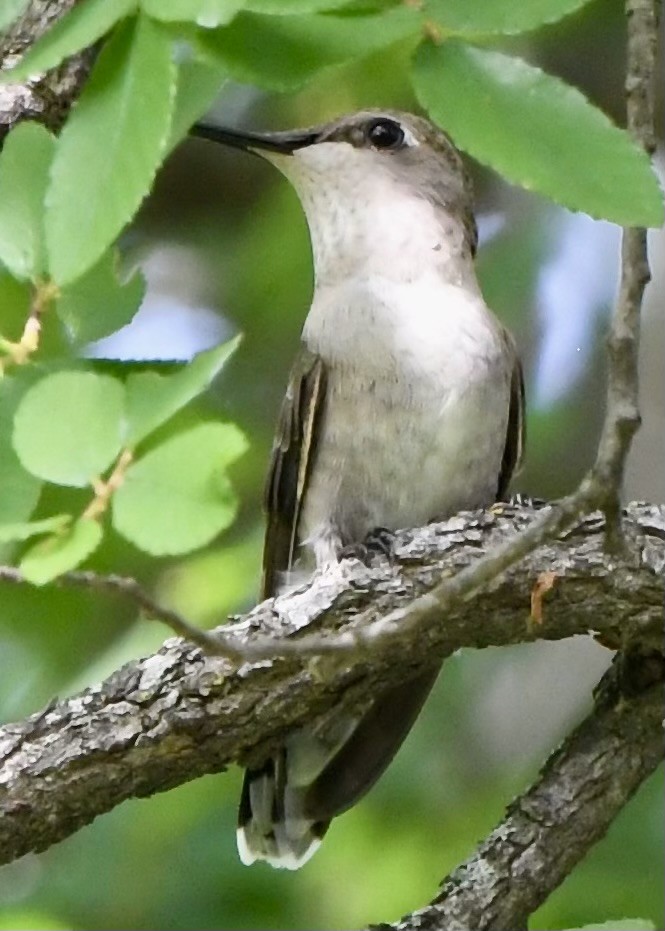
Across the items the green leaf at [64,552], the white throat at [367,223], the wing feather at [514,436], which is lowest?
the green leaf at [64,552]

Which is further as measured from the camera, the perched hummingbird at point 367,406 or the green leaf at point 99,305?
the perched hummingbird at point 367,406

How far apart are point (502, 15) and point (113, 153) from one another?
0.80 feet

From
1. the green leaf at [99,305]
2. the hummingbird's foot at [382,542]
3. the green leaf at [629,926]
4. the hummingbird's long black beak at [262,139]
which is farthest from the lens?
the hummingbird's long black beak at [262,139]

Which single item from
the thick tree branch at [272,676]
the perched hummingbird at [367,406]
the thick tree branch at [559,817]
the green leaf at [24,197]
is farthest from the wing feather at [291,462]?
the green leaf at [24,197]

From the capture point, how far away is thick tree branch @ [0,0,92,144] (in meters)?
1.48

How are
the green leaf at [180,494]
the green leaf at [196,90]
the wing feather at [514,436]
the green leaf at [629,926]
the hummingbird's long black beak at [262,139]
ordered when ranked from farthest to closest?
the wing feather at [514,436] → the hummingbird's long black beak at [262,139] → the green leaf at [629,926] → the green leaf at [196,90] → the green leaf at [180,494]

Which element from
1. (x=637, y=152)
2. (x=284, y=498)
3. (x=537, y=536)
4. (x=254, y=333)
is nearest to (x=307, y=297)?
(x=254, y=333)

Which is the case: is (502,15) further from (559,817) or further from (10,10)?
(559,817)

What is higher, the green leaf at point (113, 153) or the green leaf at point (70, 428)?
the green leaf at point (113, 153)

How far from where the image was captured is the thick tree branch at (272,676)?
1455mm

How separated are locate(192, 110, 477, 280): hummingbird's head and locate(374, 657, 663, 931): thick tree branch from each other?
Answer: 2.37 ft

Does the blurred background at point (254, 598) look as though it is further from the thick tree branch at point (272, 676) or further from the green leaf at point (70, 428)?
the green leaf at point (70, 428)

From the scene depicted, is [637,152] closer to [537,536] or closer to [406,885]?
[537,536]

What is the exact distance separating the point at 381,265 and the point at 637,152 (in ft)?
3.77
